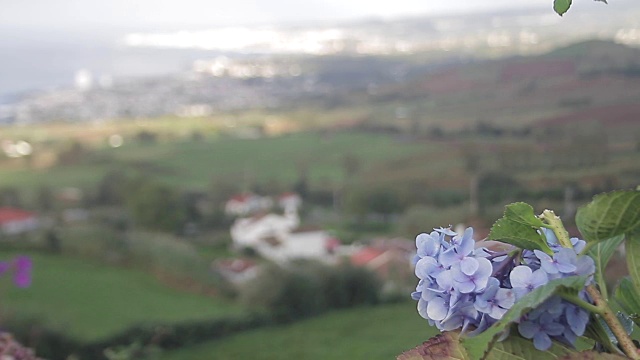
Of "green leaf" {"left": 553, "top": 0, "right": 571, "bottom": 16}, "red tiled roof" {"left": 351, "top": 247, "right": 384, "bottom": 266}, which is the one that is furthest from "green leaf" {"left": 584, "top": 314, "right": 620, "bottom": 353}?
"red tiled roof" {"left": 351, "top": 247, "right": 384, "bottom": 266}

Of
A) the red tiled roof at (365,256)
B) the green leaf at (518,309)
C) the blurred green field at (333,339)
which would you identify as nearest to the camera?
the green leaf at (518,309)

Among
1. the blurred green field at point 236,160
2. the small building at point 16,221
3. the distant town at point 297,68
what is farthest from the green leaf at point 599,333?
the distant town at point 297,68

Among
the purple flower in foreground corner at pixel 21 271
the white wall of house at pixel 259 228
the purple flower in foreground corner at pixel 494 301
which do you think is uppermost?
the white wall of house at pixel 259 228

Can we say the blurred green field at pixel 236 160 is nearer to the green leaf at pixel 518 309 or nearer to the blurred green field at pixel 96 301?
the blurred green field at pixel 96 301

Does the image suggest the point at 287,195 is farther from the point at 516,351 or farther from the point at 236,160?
the point at 516,351

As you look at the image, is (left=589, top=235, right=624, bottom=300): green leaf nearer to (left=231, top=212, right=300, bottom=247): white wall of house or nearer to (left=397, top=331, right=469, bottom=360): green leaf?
(left=397, top=331, right=469, bottom=360): green leaf
